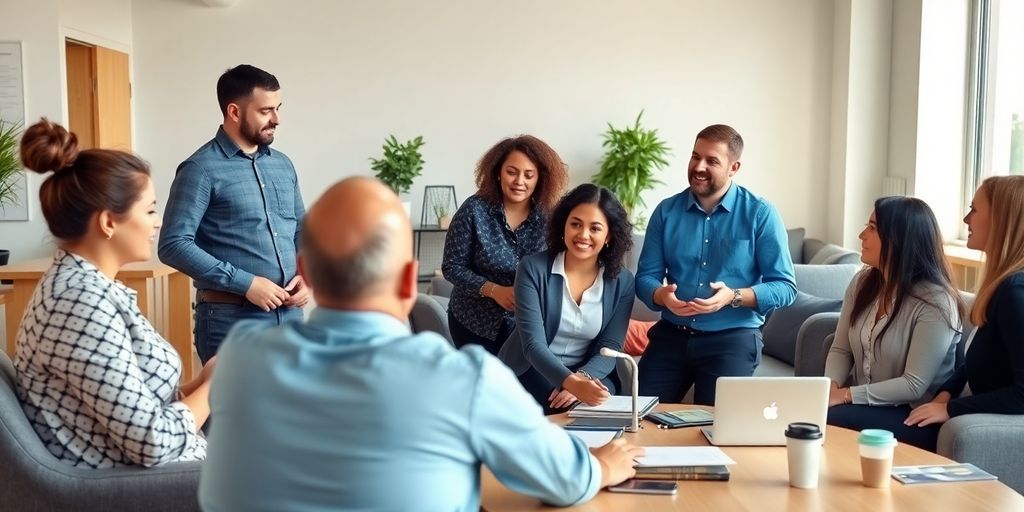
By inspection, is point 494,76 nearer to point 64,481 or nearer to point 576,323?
point 576,323

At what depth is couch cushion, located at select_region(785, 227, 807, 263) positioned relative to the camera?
7715 millimetres

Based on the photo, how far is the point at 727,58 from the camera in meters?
8.00

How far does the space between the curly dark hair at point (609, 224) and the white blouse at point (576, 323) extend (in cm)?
8

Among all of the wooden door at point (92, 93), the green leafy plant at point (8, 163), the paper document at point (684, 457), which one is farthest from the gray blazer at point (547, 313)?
the wooden door at point (92, 93)

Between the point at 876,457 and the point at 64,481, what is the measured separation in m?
1.74

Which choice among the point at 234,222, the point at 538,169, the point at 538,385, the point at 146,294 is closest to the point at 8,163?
the point at 146,294

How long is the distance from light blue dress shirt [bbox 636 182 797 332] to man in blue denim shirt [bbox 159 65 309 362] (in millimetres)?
1317

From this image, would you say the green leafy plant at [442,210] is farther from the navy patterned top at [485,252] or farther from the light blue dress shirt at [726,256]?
the light blue dress shirt at [726,256]

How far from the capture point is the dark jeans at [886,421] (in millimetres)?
3225

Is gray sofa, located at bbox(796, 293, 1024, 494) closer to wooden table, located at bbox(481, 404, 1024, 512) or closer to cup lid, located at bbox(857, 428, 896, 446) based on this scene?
wooden table, located at bbox(481, 404, 1024, 512)

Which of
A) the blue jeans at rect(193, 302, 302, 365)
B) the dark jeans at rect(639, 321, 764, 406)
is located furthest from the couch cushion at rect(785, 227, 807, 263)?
the blue jeans at rect(193, 302, 302, 365)

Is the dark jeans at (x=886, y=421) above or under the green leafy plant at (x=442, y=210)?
under

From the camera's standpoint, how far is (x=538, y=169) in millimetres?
3896

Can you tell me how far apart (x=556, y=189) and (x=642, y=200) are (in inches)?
164
